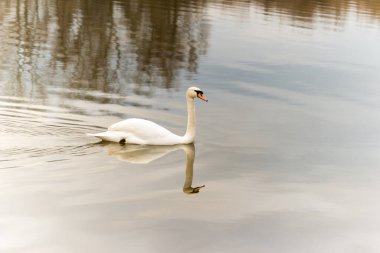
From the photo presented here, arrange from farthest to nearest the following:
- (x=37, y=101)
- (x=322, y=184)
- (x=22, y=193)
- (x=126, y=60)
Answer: (x=126, y=60)
(x=37, y=101)
(x=322, y=184)
(x=22, y=193)

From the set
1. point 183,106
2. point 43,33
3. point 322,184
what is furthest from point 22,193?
point 43,33

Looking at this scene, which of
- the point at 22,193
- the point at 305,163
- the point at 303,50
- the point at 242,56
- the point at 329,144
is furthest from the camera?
the point at 303,50

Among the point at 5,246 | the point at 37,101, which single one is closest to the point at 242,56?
the point at 37,101

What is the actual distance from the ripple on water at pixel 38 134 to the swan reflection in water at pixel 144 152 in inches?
15.0

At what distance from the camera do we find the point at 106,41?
25984 mm

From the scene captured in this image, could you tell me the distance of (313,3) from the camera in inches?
1996

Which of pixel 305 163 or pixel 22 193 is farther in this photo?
pixel 305 163

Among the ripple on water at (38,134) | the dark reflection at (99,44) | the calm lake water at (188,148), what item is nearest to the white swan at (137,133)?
the calm lake water at (188,148)

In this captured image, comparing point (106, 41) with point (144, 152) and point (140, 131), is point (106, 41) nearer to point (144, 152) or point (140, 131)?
point (140, 131)

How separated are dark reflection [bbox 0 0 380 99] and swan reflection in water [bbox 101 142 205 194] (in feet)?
12.0

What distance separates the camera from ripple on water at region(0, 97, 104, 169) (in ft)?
39.2

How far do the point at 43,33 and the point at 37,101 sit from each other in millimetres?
12017

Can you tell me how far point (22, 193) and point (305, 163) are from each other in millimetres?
4842

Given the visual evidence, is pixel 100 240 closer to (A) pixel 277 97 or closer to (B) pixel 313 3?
(A) pixel 277 97
